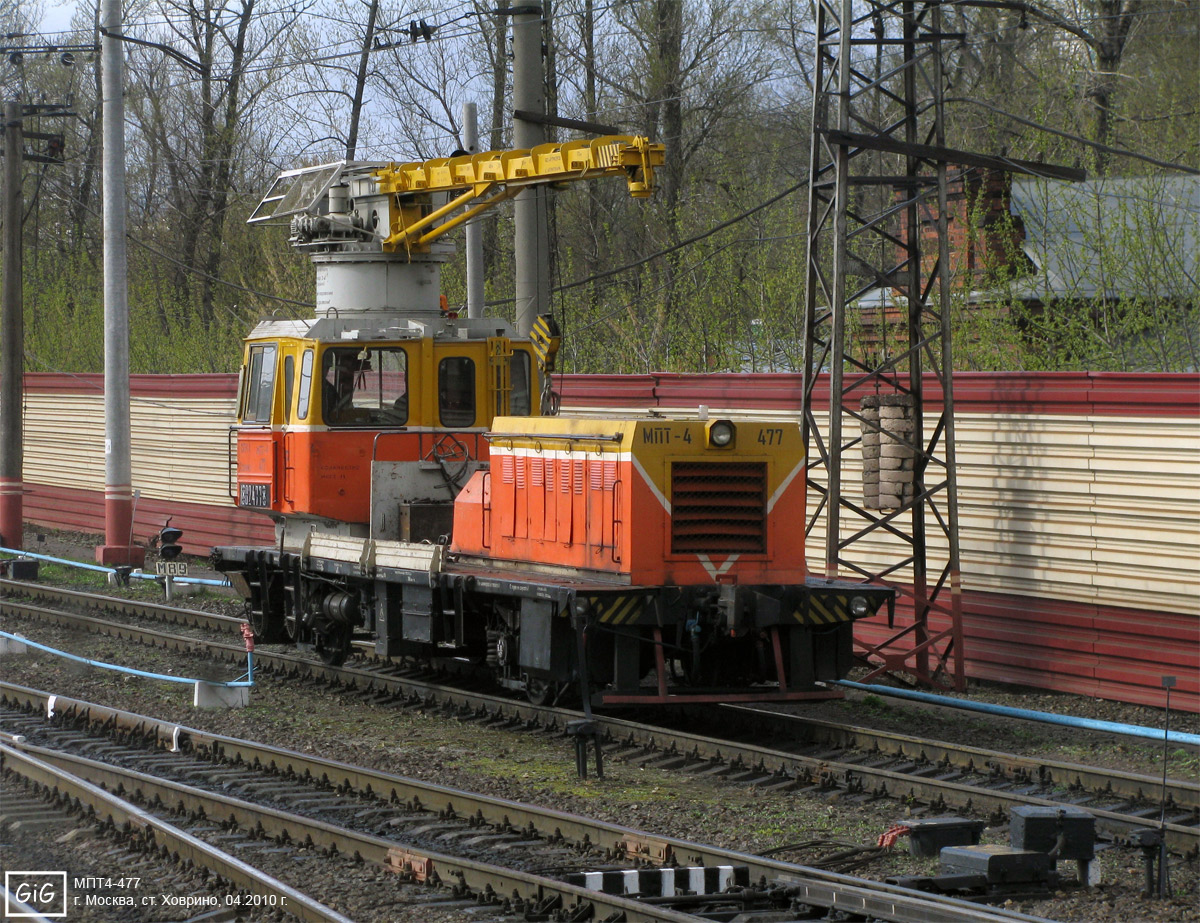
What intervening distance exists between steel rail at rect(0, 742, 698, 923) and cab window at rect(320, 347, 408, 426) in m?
3.88

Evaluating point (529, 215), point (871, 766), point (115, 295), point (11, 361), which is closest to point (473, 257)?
point (529, 215)

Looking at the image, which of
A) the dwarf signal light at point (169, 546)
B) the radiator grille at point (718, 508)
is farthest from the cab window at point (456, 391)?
the dwarf signal light at point (169, 546)

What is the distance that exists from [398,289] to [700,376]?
3977 millimetres

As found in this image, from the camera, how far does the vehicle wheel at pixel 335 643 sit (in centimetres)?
1357

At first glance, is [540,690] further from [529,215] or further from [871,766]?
[529,215]

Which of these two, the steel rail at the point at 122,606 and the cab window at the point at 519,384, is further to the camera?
the steel rail at the point at 122,606

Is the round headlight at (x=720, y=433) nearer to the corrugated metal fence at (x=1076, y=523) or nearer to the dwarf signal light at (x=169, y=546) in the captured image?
the corrugated metal fence at (x=1076, y=523)

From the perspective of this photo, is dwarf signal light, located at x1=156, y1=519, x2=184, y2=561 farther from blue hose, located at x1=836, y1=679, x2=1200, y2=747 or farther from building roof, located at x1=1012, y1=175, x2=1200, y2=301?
building roof, located at x1=1012, y1=175, x2=1200, y2=301

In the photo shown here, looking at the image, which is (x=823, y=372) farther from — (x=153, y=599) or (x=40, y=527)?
(x=40, y=527)

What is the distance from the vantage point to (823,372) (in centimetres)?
1594

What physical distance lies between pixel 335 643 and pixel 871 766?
581cm

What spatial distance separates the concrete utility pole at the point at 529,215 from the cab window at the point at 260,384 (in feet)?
9.15

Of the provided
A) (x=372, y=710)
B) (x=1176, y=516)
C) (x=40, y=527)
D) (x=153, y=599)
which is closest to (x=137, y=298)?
(x=40, y=527)

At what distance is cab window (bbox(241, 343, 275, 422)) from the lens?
1342 cm
